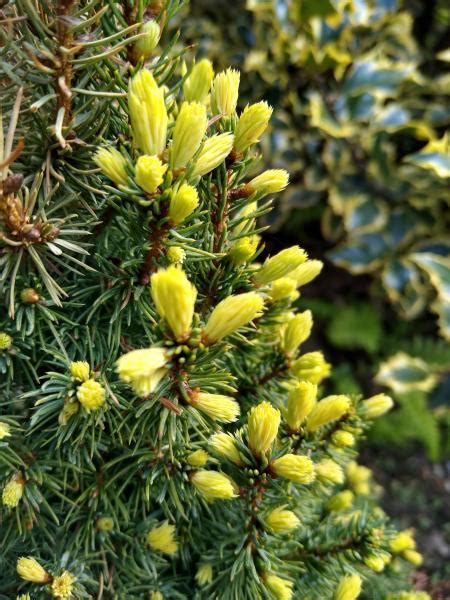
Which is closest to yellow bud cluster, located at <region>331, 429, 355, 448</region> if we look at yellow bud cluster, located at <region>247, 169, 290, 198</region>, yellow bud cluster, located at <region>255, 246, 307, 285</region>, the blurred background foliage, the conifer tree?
the conifer tree

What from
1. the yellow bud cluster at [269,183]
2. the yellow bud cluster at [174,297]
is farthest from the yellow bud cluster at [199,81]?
the yellow bud cluster at [174,297]

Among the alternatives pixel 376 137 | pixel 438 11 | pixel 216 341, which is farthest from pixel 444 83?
pixel 216 341

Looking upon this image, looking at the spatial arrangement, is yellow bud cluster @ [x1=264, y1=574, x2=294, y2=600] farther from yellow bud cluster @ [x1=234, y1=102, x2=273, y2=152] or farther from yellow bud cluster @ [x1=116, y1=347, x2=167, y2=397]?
yellow bud cluster @ [x1=234, y1=102, x2=273, y2=152]

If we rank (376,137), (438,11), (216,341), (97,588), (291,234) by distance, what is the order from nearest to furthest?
(216,341)
(97,588)
(376,137)
(438,11)
(291,234)

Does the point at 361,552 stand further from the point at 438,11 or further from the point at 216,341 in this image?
the point at 438,11

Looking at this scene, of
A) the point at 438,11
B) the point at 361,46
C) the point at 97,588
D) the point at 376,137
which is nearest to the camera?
the point at 97,588

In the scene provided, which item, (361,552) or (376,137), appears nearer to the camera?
(361,552)
